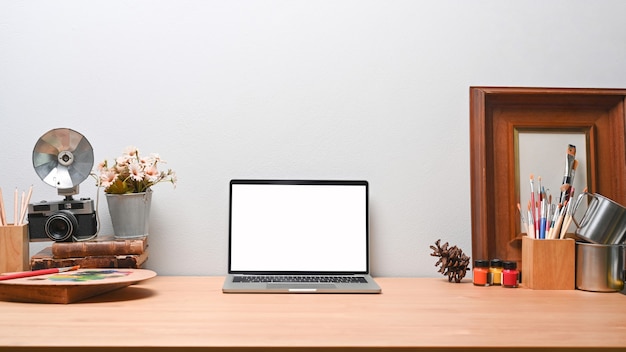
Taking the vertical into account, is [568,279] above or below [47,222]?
below

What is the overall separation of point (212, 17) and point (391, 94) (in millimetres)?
502

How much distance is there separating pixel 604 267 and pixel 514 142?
38cm

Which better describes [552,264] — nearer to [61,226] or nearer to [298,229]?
[298,229]

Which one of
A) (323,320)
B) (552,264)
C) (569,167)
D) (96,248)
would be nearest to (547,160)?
(569,167)

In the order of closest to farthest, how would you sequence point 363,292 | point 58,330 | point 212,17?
point 58,330 < point 363,292 < point 212,17

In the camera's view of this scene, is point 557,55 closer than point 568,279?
No

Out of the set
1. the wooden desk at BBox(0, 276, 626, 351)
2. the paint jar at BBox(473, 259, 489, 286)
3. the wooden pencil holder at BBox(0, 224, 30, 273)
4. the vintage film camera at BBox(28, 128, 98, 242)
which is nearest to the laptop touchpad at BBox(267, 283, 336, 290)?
the wooden desk at BBox(0, 276, 626, 351)

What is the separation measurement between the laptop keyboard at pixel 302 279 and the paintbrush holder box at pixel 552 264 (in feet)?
1.29

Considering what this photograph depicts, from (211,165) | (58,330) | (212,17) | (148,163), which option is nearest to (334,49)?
(212,17)

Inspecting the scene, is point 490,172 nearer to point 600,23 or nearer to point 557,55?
point 557,55

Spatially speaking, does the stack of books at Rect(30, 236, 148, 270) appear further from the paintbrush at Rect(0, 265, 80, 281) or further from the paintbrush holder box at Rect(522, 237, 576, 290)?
the paintbrush holder box at Rect(522, 237, 576, 290)

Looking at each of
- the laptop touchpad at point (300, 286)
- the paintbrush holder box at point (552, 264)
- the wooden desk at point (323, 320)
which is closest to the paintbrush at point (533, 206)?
the paintbrush holder box at point (552, 264)

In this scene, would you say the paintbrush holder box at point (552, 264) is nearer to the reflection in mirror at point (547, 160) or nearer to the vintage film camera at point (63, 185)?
the reflection in mirror at point (547, 160)

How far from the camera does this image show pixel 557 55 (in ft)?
5.00
